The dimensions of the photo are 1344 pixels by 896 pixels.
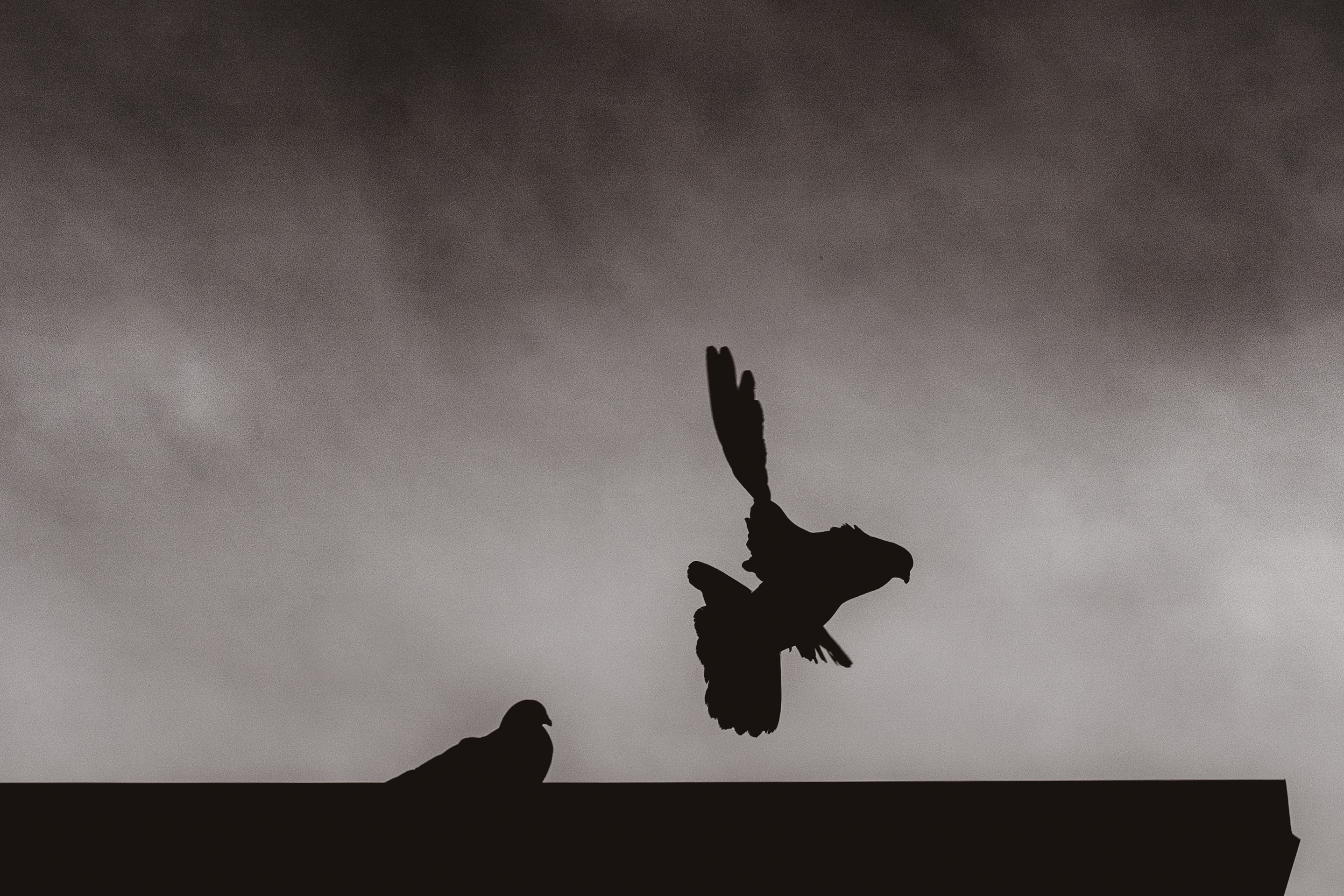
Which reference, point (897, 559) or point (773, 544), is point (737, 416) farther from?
point (897, 559)

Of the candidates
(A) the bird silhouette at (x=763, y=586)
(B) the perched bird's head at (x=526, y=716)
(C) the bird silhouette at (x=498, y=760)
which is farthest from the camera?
(A) the bird silhouette at (x=763, y=586)

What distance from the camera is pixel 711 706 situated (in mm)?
4395

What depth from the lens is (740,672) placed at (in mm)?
4375

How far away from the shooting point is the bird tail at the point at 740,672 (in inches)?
172

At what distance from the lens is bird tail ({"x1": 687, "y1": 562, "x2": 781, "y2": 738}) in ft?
14.3

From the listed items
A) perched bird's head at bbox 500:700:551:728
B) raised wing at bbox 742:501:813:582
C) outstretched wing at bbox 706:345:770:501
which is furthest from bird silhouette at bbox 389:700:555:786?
outstretched wing at bbox 706:345:770:501

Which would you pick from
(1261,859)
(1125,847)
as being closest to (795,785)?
(1125,847)

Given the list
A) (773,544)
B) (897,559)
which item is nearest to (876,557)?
(897,559)

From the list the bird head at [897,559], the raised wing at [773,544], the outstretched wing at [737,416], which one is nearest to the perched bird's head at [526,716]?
→ the raised wing at [773,544]

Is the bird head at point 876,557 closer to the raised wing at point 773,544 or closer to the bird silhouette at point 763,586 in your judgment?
the bird silhouette at point 763,586

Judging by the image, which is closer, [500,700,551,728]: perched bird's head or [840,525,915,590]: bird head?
[500,700,551,728]: perched bird's head

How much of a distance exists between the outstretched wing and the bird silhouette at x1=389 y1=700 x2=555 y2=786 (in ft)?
4.67

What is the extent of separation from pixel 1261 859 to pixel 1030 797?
2.30 ft

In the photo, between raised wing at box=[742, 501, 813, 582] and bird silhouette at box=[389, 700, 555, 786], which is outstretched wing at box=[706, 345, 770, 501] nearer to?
raised wing at box=[742, 501, 813, 582]
